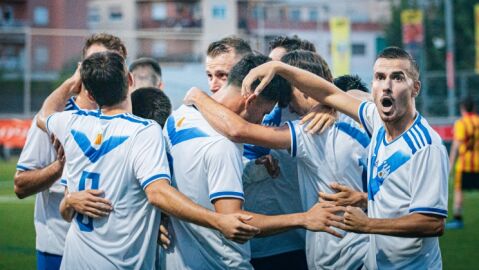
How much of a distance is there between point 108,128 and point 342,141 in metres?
1.42

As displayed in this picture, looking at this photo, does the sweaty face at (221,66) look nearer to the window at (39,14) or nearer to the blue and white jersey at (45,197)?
the blue and white jersey at (45,197)

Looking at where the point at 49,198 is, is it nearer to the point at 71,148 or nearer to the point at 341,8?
the point at 71,148

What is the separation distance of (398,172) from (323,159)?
571 millimetres

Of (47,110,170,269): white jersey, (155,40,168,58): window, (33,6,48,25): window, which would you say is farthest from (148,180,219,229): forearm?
(33,6,48,25): window

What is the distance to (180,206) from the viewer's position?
4.42 meters

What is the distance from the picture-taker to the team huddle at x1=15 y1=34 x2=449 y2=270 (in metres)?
4.46

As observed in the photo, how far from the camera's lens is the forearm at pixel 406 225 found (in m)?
4.37

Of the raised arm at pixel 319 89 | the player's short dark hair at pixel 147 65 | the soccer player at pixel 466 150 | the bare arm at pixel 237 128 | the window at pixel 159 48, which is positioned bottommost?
the soccer player at pixel 466 150

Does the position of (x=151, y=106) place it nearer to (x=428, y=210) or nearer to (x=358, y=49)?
(x=428, y=210)

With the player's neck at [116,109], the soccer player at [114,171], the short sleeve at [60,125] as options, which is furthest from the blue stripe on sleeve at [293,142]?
the short sleeve at [60,125]

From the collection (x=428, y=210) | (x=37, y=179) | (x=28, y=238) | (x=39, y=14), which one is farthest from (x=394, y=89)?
(x=39, y=14)

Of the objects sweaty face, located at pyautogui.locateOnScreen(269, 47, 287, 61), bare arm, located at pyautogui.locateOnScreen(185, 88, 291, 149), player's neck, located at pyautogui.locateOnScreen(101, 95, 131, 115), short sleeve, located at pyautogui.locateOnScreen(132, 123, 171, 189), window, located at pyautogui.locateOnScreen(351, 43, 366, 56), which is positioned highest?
window, located at pyautogui.locateOnScreen(351, 43, 366, 56)

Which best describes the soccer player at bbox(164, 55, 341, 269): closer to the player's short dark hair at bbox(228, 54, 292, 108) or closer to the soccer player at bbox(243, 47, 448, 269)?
the player's short dark hair at bbox(228, 54, 292, 108)

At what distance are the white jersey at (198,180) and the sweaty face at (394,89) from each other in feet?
2.82
